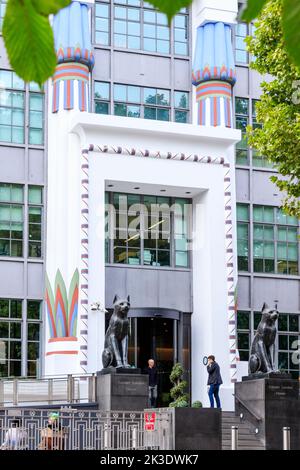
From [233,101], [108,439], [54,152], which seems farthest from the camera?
[233,101]

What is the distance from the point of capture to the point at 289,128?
71.4 ft

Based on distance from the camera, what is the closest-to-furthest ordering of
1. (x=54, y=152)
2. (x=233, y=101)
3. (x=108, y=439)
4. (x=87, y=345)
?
1. (x=108, y=439)
2. (x=87, y=345)
3. (x=54, y=152)
4. (x=233, y=101)

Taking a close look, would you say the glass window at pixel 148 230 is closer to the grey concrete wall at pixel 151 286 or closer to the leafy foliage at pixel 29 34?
the grey concrete wall at pixel 151 286

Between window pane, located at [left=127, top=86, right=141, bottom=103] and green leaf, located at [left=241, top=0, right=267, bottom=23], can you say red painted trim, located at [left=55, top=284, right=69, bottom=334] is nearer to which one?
window pane, located at [left=127, top=86, right=141, bottom=103]

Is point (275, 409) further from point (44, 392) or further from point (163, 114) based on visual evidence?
point (163, 114)

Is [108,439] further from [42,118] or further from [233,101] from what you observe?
[233,101]

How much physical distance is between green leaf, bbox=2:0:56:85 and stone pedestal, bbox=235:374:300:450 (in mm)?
25502

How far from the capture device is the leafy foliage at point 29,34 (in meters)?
1.62

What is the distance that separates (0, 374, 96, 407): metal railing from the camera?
30.0m

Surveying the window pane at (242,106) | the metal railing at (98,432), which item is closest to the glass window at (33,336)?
the window pane at (242,106)

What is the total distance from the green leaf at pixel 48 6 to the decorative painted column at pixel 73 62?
34974 mm

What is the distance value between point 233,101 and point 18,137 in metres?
8.74

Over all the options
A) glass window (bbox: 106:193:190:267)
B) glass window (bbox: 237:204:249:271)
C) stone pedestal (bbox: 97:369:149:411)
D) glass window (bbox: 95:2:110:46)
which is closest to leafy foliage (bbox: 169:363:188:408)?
stone pedestal (bbox: 97:369:149:411)
